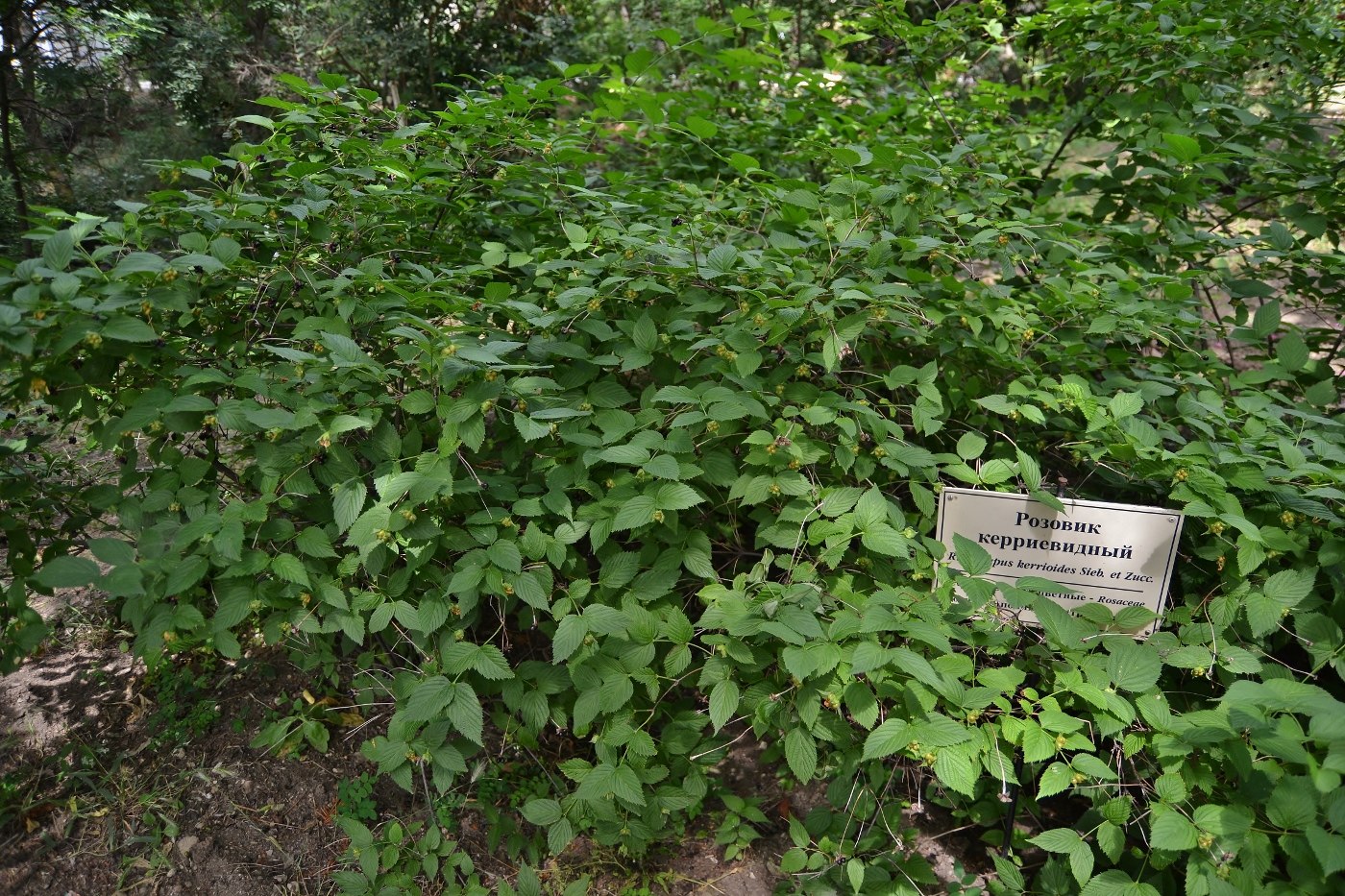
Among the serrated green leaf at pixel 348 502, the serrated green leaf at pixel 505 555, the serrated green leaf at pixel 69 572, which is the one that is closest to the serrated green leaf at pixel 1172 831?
the serrated green leaf at pixel 505 555

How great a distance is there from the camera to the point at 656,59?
2.32 metres

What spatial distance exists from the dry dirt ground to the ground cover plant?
0.13m

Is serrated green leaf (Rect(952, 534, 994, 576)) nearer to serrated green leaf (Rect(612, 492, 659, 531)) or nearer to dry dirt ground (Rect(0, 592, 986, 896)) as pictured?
serrated green leaf (Rect(612, 492, 659, 531))

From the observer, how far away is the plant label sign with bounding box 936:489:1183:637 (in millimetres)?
1747

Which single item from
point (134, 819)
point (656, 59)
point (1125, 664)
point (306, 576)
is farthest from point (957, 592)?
point (134, 819)

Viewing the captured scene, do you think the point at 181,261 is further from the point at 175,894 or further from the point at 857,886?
the point at 857,886

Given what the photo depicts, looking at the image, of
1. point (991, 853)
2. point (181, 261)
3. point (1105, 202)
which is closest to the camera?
point (181, 261)

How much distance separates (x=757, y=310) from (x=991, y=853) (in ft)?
5.17

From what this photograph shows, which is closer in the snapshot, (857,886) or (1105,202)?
(857,886)

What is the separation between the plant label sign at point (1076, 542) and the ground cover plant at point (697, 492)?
6 cm

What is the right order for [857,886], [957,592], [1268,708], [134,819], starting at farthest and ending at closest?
[134,819] < [957,592] < [857,886] < [1268,708]

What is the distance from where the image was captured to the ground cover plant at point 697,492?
58.5 inches

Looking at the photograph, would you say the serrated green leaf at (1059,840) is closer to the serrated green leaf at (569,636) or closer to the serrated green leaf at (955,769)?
the serrated green leaf at (955,769)

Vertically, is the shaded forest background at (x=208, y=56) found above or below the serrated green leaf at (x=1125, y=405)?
above
